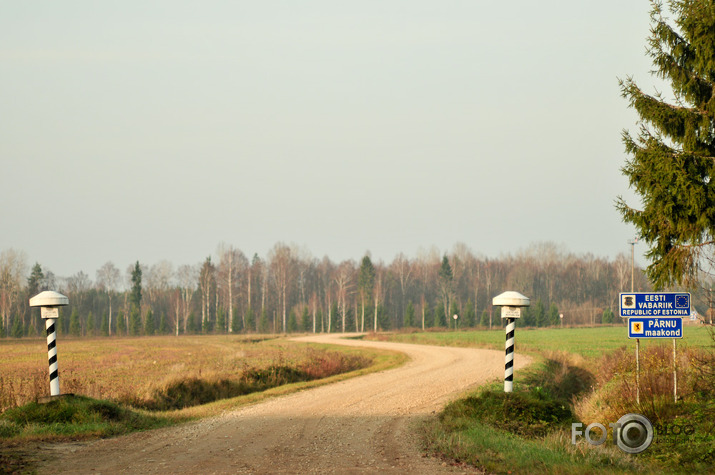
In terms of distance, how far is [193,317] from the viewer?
99.9 metres

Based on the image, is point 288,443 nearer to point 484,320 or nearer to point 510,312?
point 510,312

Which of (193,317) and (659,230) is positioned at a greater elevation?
(659,230)

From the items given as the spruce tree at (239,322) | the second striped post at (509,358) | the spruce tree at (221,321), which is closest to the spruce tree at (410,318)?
the spruce tree at (239,322)

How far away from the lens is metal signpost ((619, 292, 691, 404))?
13.4 m

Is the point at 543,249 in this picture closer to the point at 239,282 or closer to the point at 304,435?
the point at 239,282

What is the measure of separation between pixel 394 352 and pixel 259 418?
28819mm

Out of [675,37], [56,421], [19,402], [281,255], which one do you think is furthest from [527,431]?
[281,255]

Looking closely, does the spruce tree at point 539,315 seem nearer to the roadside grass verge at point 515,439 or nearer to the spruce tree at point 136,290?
the spruce tree at point 136,290

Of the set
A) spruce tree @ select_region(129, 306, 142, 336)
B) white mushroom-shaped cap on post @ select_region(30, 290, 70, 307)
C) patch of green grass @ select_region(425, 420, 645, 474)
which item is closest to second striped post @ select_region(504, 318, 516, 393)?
patch of green grass @ select_region(425, 420, 645, 474)

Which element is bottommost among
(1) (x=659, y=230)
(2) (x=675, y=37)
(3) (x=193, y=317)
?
(3) (x=193, y=317)

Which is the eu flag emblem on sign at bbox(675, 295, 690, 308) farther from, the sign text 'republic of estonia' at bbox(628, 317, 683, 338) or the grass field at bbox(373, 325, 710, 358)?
the grass field at bbox(373, 325, 710, 358)

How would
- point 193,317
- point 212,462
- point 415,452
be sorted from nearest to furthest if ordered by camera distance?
point 212,462 → point 415,452 → point 193,317

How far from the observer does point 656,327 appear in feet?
44.3

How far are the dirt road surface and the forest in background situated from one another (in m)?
81.4
